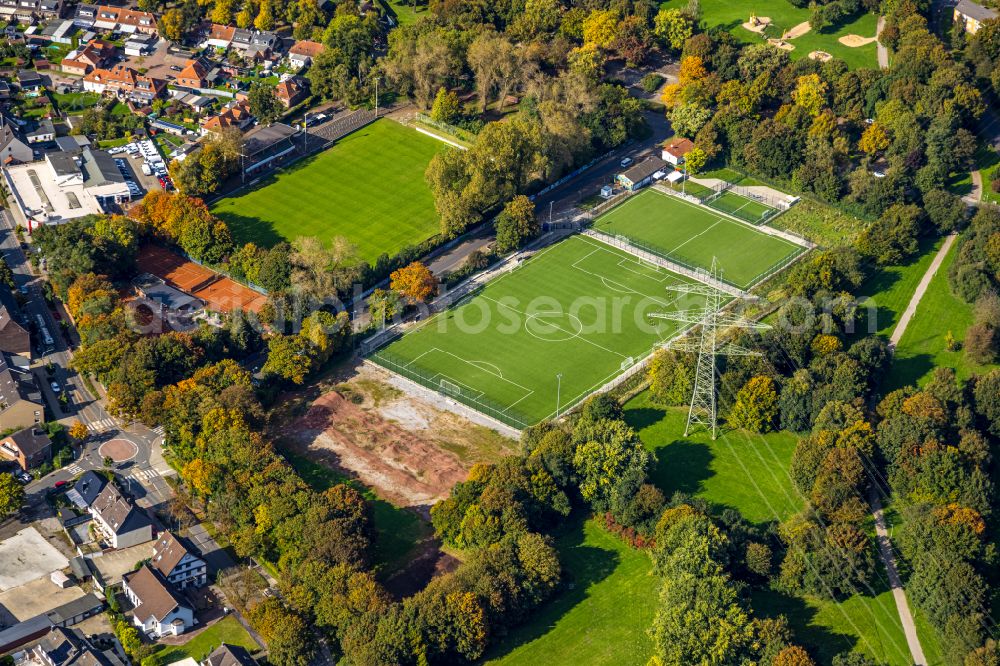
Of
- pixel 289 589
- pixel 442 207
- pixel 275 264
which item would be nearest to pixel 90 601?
pixel 289 589

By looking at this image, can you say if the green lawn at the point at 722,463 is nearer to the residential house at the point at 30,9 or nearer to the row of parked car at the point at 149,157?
the row of parked car at the point at 149,157

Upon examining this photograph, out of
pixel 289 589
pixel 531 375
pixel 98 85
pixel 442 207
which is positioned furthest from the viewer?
pixel 98 85

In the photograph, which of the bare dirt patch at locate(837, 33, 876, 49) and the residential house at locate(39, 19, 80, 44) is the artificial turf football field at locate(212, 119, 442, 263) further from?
the bare dirt patch at locate(837, 33, 876, 49)

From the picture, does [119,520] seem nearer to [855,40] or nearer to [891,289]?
[891,289]

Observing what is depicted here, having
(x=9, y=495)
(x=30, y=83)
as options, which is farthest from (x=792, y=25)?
(x=9, y=495)

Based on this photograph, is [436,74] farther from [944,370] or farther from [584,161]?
[944,370]
